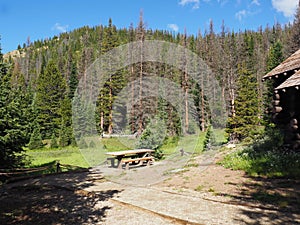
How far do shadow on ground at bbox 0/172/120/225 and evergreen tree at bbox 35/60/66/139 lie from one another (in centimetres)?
3177

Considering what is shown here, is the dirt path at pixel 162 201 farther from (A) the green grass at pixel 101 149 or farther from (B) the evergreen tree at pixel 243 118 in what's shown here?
(B) the evergreen tree at pixel 243 118

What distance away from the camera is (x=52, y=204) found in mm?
7711

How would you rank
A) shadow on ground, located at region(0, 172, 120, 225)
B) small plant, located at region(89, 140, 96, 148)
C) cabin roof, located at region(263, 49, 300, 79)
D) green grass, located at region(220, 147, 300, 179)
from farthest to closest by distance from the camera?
small plant, located at region(89, 140, 96, 148), cabin roof, located at region(263, 49, 300, 79), green grass, located at region(220, 147, 300, 179), shadow on ground, located at region(0, 172, 120, 225)

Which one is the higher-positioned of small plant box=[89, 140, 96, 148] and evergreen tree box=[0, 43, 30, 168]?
evergreen tree box=[0, 43, 30, 168]

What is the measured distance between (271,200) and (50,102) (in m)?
44.9

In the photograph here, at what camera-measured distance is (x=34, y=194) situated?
30.1ft

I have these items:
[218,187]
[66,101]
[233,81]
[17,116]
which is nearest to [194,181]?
[218,187]

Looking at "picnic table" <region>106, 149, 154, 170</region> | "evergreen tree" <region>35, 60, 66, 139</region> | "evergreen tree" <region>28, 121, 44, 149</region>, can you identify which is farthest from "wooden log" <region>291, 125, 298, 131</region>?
"evergreen tree" <region>35, 60, 66, 139</region>

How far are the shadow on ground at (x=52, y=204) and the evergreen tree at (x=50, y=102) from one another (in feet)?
104

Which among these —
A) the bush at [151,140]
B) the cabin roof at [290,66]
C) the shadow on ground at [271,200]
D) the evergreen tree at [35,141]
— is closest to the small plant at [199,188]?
the shadow on ground at [271,200]

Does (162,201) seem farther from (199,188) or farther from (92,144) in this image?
(92,144)

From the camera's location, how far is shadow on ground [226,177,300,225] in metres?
5.64

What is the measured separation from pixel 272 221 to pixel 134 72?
2530 cm

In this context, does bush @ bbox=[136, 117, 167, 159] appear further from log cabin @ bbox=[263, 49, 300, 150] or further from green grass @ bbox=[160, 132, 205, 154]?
log cabin @ bbox=[263, 49, 300, 150]
